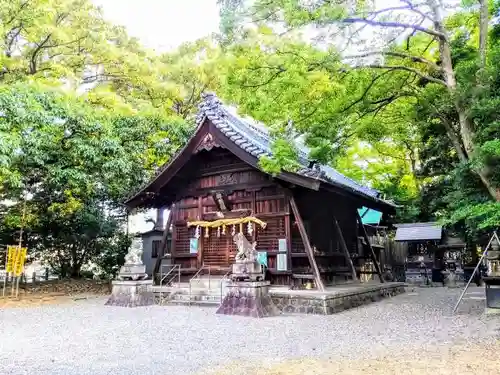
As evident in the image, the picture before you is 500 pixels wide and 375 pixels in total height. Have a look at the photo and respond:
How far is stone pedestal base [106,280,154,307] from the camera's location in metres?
11.7

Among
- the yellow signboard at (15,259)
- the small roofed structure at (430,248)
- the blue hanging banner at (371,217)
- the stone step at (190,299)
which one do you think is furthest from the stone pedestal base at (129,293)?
the small roofed structure at (430,248)

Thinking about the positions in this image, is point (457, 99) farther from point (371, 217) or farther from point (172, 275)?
point (371, 217)

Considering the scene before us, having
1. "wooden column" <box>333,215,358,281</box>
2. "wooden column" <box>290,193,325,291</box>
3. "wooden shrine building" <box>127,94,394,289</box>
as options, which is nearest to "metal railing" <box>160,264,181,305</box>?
"wooden shrine building" <box>127,94,394,289</box>

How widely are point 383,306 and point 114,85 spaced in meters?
18.9

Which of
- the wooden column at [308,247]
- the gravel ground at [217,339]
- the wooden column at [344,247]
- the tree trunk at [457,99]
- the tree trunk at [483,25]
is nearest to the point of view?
the gravel ground at [217,339]

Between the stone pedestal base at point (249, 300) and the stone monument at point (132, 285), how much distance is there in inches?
125

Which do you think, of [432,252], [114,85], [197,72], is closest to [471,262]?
[432,252]

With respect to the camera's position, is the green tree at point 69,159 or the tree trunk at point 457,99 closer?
the tree trunk at point 457,99

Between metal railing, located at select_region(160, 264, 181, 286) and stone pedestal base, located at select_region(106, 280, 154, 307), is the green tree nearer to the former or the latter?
metal railing, located at select_region(160, 264, 181, 286)

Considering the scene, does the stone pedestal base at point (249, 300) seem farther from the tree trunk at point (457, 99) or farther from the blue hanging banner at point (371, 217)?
the blue hanging banner at point (371, 217)

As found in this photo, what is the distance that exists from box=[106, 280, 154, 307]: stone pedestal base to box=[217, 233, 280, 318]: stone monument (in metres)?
3.13

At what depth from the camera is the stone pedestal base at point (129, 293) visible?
1166cm

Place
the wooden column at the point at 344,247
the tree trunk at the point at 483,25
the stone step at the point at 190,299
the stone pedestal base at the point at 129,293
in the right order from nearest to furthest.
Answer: the tree trunk at the point at 483,25 < the stone step at the point at 190,299 < the stone pedestal base at the point at 129,293 < the wooden column at the point at 344,247

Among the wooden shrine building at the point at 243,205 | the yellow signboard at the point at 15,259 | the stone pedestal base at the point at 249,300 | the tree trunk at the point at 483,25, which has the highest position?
the tree trunk at the point at 483,25
